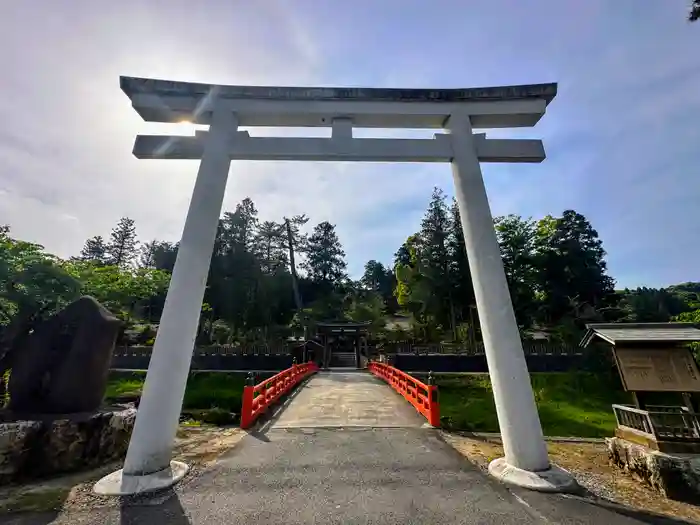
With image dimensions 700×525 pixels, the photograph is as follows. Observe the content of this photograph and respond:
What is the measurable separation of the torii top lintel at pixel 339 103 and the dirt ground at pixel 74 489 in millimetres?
5328

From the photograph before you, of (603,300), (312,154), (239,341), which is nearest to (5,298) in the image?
(312,154)

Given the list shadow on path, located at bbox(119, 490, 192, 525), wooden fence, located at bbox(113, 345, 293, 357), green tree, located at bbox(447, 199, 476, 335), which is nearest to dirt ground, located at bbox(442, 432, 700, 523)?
shadow on path, located at bbox(119, 490, 192, 525)

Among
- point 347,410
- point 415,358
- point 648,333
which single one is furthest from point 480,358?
point 648,333

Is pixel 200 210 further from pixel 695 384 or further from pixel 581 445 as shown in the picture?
pixel 581 445

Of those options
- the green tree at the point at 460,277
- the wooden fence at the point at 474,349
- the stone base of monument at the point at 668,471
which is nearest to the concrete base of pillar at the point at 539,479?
the stone base of monument at the point at 668,471

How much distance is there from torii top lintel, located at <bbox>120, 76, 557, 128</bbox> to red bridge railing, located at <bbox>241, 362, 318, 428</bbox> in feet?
18.2

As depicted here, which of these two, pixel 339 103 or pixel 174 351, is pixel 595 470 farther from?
pixel 339 103

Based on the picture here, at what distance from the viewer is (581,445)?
7.41 meters

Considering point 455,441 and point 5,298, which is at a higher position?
point 5,298

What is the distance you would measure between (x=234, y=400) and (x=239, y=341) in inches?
571

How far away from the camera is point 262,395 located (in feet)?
29.1

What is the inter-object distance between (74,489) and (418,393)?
749 cm

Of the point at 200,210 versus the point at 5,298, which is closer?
the point at 200,210

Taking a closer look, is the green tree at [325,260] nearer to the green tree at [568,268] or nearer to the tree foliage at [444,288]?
the tree foliage at [444,288]
